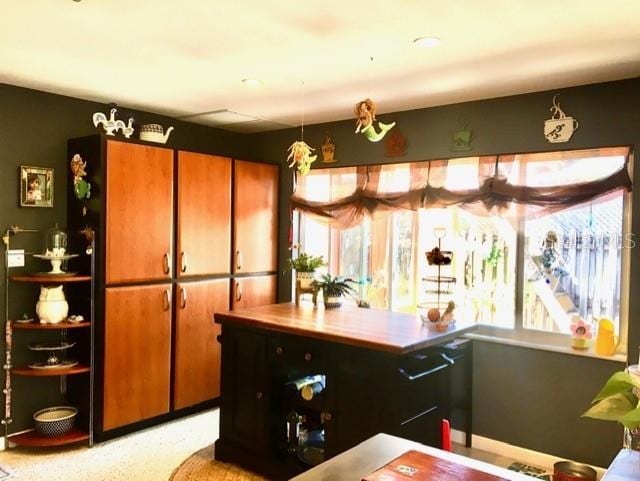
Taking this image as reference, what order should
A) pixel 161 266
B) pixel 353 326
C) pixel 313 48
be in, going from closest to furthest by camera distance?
1. pixel 313 48
2. pixel 353 326
3. pixel 161 266

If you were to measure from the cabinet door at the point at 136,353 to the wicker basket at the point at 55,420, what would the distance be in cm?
25

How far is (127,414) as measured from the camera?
3.62 metres

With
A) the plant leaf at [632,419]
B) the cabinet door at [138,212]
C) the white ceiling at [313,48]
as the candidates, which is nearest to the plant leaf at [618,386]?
the plant leaf at [632,419]

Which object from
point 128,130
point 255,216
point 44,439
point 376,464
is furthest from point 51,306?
point 376,464

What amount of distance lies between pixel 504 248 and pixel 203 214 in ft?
7.40

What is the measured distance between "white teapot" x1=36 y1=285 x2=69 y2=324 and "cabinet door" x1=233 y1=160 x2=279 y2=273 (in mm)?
1365

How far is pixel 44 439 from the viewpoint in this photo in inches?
133

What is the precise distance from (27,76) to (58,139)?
21.3 inches

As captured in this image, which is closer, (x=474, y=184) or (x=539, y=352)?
(x=539, y=352)

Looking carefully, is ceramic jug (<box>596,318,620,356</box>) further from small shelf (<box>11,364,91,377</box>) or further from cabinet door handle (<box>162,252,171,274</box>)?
small shelf (<box>11,364,91,377</box>)

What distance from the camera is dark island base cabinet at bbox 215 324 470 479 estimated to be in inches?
102

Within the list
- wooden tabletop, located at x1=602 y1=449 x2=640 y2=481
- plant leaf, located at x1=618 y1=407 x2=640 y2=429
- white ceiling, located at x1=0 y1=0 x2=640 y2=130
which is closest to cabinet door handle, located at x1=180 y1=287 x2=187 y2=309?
white ceiling, located at x1=0 y1=0 x2=640 y2=130

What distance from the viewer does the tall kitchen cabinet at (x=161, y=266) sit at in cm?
350

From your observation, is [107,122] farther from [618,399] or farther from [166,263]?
[618,399]
